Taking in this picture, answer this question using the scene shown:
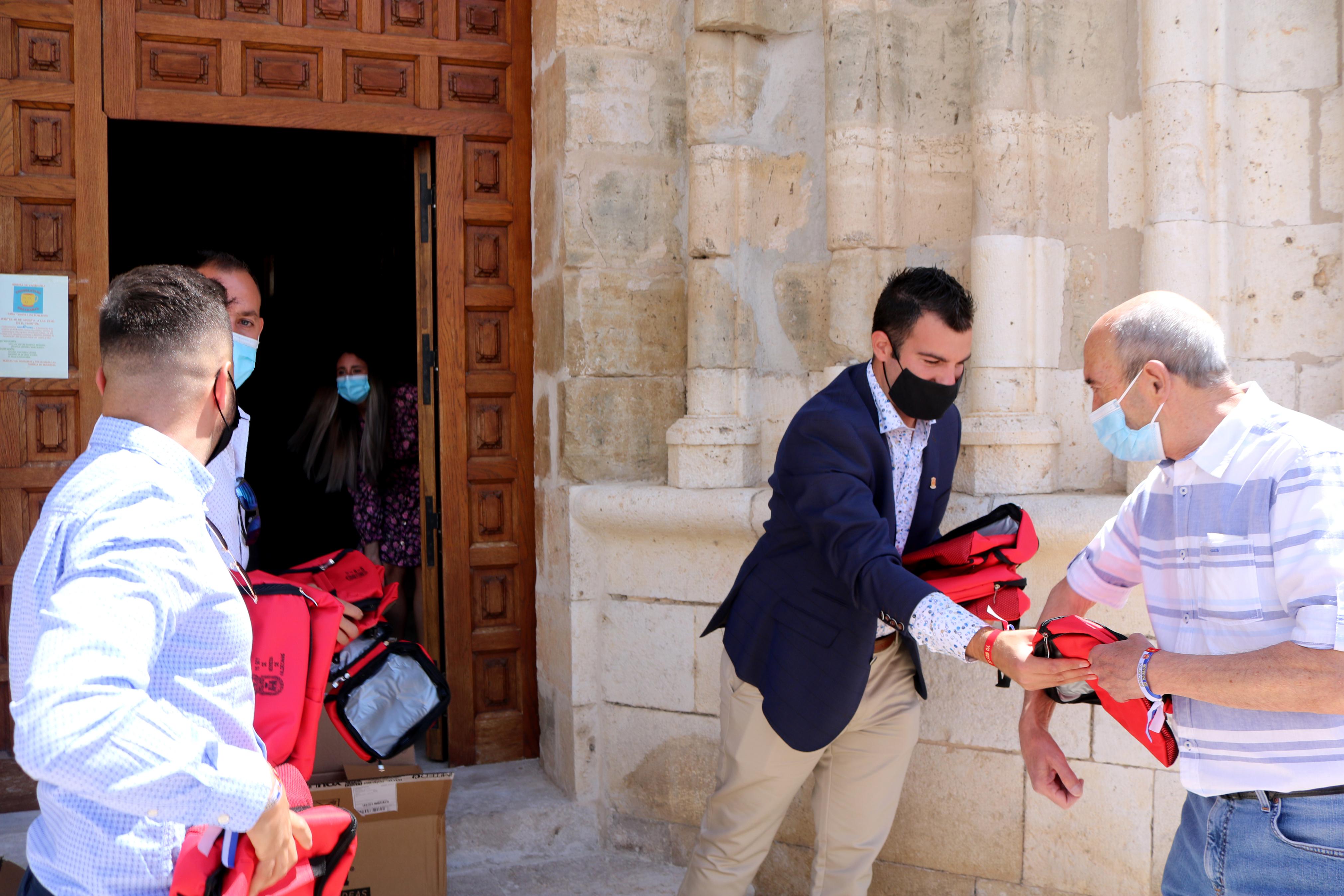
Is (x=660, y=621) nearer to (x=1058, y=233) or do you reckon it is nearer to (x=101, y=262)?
(x=1058, y=233)

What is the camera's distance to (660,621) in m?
3.46

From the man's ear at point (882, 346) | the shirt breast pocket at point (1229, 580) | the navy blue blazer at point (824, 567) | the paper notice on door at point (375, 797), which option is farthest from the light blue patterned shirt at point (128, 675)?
the paper notice on door at point (375, 797)

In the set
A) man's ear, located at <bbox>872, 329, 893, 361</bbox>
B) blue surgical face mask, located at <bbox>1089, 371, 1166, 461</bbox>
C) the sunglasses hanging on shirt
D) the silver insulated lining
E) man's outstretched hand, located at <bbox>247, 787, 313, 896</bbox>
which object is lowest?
the silver insulated lining

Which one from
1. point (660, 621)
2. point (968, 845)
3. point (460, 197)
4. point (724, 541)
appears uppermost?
point (460, 197)

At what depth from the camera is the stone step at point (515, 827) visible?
341 centimetres

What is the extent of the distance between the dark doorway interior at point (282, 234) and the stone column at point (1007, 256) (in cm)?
304

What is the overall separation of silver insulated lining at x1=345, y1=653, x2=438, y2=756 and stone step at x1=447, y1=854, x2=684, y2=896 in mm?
829

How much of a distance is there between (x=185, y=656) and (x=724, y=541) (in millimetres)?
2152

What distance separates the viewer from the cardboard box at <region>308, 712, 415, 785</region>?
294cm

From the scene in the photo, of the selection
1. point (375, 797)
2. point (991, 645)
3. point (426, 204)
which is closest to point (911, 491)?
point (991, 645)

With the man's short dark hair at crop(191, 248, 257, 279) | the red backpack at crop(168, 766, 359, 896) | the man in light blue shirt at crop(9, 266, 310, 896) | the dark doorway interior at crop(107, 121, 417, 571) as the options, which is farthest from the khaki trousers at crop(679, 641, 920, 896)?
the dark doorway interior at crop(107, 121, 417, 571)

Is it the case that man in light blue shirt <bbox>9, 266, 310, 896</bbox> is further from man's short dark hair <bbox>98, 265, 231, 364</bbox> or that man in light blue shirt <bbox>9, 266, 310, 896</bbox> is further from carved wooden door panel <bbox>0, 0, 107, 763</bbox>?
carved wooden door panel <bbox>0, 0, 107, 763</bbox>

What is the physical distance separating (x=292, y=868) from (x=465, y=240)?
8.95 feet

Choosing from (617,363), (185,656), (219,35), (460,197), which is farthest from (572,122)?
(185,656)
